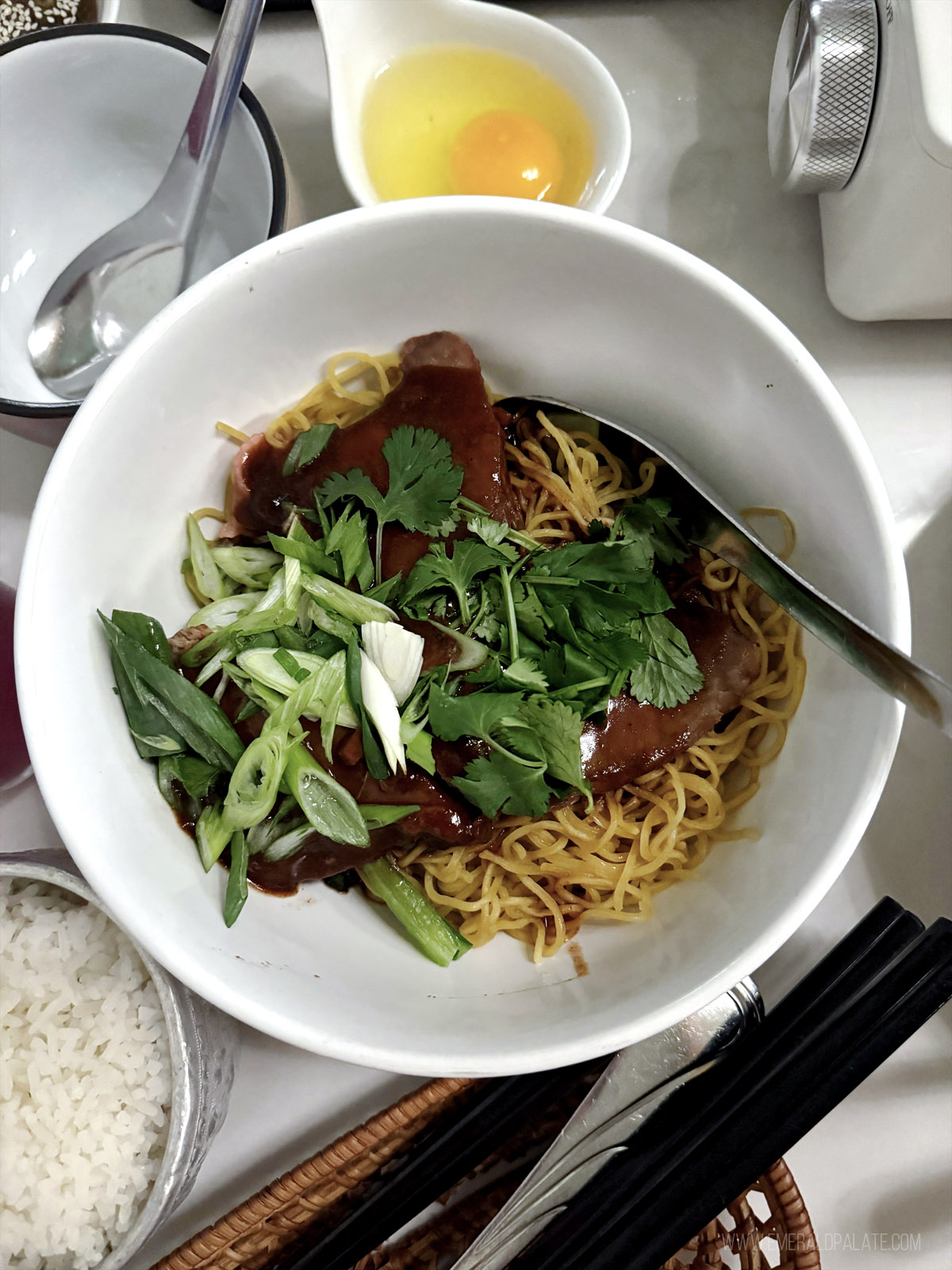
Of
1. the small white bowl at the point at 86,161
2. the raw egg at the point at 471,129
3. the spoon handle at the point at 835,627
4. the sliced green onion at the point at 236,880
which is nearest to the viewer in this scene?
the spoon handle at the point at 835,627

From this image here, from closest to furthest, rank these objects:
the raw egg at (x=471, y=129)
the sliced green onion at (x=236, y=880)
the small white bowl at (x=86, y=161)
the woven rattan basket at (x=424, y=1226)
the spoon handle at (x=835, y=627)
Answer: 1. the spoon handle at (x=835, y=627)
2. the sliced green onion at (x=236, y=880)
3. the woven rattan basket at (x=424, y=1226)
4. the small white bowl at (x=86, y=161)
5. the raw egg at (x=471, y=129)

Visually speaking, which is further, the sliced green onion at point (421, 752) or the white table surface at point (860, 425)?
the white table surface at point (860, 425)

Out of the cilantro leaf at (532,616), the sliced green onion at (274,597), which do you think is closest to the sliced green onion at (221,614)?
the sliced green onion at (274,597)

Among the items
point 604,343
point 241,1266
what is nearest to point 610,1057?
point 241,1266

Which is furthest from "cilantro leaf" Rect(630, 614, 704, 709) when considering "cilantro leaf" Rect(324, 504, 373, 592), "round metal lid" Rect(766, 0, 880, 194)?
"round metal lid" Rect(766, 0, 880, 194)

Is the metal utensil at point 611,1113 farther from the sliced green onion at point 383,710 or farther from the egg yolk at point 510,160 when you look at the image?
the egg yolk at point 510,160

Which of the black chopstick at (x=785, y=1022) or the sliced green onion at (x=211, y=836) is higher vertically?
the sliced green onion at (x=211, y=836)
